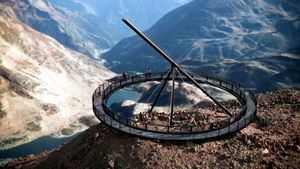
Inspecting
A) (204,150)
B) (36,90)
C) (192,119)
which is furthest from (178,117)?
(36,90)

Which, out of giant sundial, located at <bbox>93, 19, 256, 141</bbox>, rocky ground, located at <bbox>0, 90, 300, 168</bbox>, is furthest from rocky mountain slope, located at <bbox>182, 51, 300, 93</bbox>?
rocky ground, located at <bbox>0, 90, 300, 168</bbox>

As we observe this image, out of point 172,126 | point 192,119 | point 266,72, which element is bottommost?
point 266,72

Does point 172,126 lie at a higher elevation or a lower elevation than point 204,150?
higher

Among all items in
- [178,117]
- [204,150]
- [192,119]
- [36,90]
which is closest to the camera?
[204,150]

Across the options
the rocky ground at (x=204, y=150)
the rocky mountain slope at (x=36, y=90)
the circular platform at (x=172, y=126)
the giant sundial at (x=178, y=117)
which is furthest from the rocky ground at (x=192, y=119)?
the rocky mountain slope at (x=36, y=90)

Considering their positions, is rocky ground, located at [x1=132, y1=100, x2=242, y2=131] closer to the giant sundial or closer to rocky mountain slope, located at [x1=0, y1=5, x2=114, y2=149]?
the giant sundial

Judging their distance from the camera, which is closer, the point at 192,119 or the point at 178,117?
the point at 192,119

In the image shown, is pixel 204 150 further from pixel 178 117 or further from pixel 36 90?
pixel 36 90
